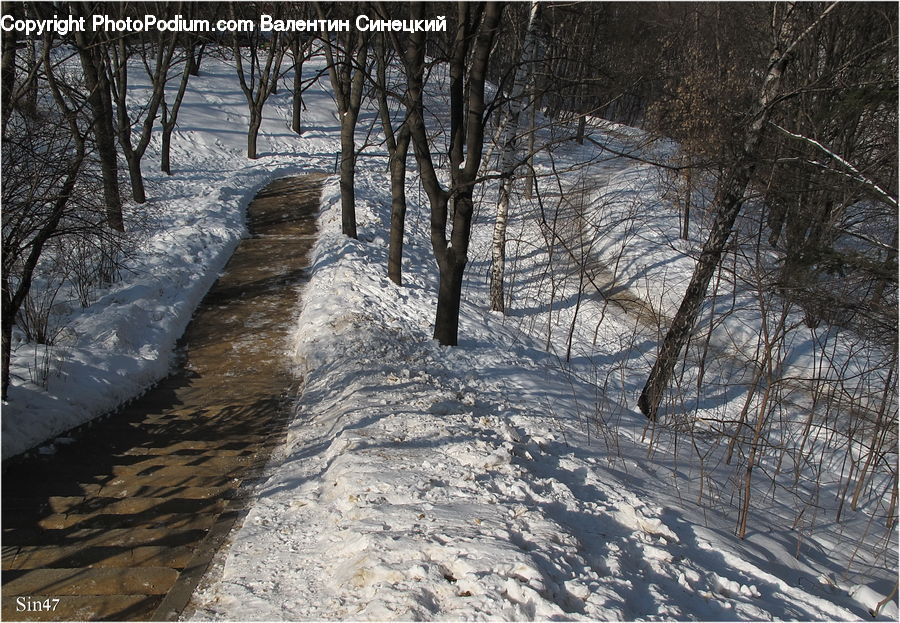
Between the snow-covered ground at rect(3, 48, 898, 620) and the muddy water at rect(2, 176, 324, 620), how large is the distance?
0.25 metres

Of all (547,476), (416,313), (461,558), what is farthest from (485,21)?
(461,558)

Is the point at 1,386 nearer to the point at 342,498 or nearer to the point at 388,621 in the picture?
the point at 342,498

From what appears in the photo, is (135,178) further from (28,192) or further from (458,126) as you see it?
(28,192)

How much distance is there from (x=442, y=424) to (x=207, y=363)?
3538mm

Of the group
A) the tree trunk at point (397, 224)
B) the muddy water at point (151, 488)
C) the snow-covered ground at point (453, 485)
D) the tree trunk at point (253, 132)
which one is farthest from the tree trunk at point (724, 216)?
the tree trunk at point (253, 132)

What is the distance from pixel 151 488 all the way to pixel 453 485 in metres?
2.31

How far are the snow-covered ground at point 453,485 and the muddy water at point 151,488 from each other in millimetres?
250

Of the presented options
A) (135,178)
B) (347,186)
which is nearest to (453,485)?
(347,186)

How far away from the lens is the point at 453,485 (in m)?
4.68

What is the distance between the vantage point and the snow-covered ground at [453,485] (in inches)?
137

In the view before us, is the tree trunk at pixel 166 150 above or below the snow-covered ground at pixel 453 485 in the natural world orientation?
above

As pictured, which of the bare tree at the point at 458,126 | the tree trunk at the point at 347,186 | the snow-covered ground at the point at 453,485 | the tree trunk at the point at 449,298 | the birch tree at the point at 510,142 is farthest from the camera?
the tree trunk at the point at 347,186

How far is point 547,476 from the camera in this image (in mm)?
5145

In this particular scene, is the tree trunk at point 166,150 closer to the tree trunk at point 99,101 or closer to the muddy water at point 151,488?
the tree trunk at point 99,101
